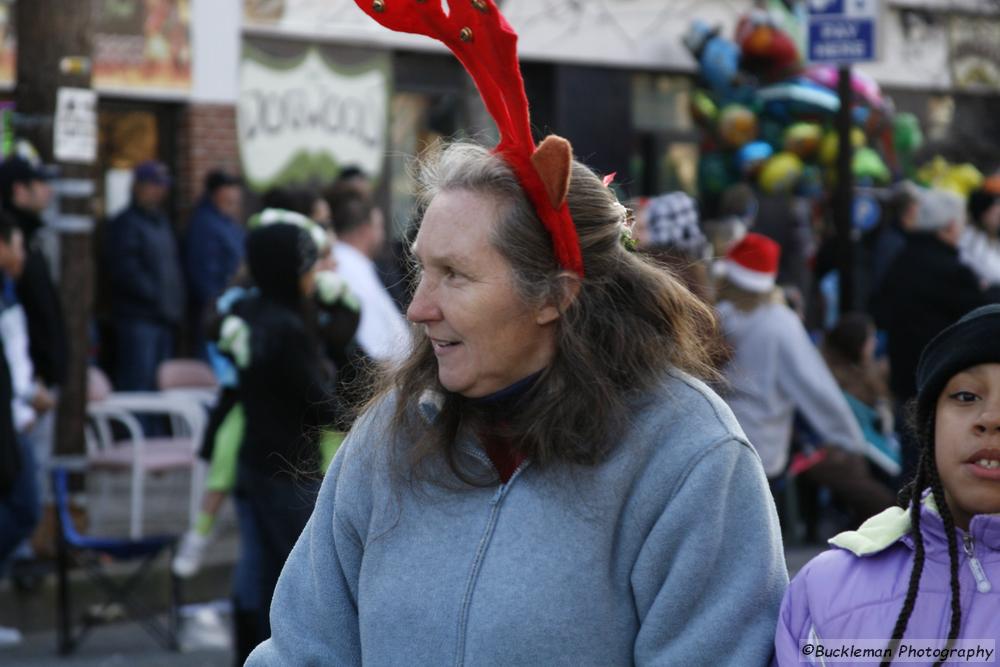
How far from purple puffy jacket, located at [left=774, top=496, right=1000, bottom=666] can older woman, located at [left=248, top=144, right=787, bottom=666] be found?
53 millimetres

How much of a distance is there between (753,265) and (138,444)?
12.2 ft

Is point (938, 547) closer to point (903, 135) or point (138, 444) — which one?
point (138, 444)

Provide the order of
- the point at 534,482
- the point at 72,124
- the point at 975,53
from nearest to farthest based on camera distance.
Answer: the point at 534,482 → the point at 72,124 → the point at 975,53

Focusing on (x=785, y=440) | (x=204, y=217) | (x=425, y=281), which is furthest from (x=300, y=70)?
(x=425, y=281)

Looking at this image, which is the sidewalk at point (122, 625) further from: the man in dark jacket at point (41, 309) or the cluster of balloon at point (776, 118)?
the cluster of balloon at point (776, 118)

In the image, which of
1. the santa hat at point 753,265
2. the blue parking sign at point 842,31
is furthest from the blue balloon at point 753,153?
the santa hat at point 753,265

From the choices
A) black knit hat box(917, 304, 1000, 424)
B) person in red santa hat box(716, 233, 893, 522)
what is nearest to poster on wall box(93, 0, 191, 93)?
person in red santa hat box(716, 233, 893, 522)

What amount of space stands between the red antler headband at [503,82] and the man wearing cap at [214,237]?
1138cm

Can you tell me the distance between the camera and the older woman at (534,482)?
2.77 metres

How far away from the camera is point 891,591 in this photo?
9.21ft

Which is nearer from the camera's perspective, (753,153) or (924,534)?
(924,534)

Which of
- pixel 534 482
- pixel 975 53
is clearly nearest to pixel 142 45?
pixel 534 482

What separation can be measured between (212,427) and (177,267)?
23.2 ft

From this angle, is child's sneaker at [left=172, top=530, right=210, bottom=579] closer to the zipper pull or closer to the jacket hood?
the jacket hood
